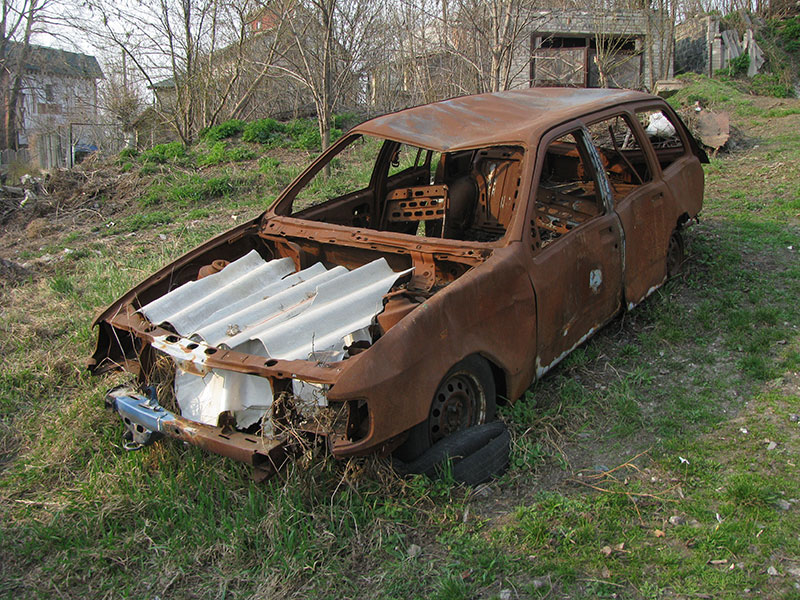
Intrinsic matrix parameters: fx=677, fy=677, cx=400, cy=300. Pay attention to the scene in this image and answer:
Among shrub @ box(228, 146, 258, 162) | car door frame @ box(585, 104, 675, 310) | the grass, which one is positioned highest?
shrub @ box(228, 146, 258, 162)

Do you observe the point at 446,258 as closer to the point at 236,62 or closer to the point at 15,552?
the point at 15,552

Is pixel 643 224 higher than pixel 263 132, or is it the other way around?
pixel 263 132

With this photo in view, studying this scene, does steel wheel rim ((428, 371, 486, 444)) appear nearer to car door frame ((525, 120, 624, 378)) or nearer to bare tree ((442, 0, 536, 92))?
car door frame ((525, 120, 624, 378))

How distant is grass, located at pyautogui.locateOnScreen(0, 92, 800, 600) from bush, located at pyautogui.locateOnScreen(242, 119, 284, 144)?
339 inches

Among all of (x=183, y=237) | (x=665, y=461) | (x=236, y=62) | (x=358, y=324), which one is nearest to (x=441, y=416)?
(x=358, y=324)

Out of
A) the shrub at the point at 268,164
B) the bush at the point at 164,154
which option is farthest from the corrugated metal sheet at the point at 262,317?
the bush at the point at 164,154

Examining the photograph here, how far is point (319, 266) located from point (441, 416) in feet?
4.38

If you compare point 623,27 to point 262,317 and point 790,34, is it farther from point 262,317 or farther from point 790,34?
point 262,317

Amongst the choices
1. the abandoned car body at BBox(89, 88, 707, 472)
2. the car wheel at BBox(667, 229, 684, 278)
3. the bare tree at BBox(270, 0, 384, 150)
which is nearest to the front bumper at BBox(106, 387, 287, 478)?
the abandoned car body at BBox(89, 88, 707, 472)

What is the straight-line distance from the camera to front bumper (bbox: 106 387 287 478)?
9.59 feet

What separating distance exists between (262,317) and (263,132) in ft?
33.4

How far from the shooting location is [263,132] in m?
13.1

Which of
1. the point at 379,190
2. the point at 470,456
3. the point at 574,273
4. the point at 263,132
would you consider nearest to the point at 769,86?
the point at 263,132

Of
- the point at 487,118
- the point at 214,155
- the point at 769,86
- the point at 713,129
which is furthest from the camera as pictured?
the point at 769,86
